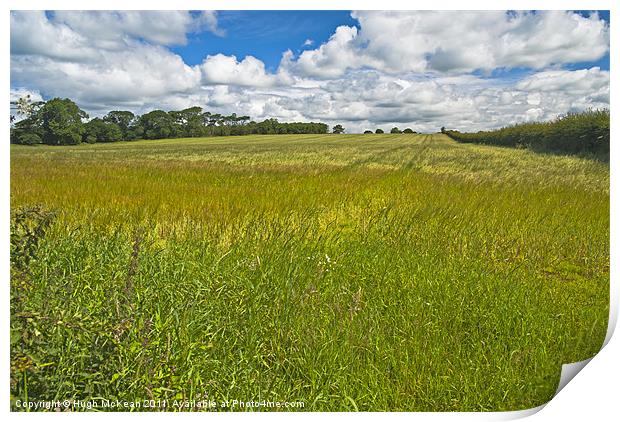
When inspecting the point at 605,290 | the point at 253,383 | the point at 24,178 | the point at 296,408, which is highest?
the point at 24,178

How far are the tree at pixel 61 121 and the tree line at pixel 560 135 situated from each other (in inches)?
106

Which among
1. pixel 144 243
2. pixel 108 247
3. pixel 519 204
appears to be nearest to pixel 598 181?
pixel 519 204

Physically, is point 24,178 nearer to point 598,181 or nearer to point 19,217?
point 19,217

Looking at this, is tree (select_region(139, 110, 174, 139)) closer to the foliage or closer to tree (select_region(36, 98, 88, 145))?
the foliage

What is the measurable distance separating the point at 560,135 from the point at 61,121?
3.93 metres

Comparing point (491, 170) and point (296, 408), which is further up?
point (491, 170)

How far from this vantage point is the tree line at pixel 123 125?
2686mm

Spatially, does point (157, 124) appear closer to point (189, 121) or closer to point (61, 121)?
point (189, 121)

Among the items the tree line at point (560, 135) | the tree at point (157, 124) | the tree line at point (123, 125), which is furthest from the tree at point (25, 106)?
the tree line at point (560, 135)

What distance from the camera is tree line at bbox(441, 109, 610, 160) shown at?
10.2ft

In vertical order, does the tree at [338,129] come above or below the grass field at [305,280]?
above

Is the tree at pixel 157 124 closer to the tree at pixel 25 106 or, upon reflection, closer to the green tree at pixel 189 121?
the green tree at pixel 189 121

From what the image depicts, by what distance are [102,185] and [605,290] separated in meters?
3.91

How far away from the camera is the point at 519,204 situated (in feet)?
12.5
